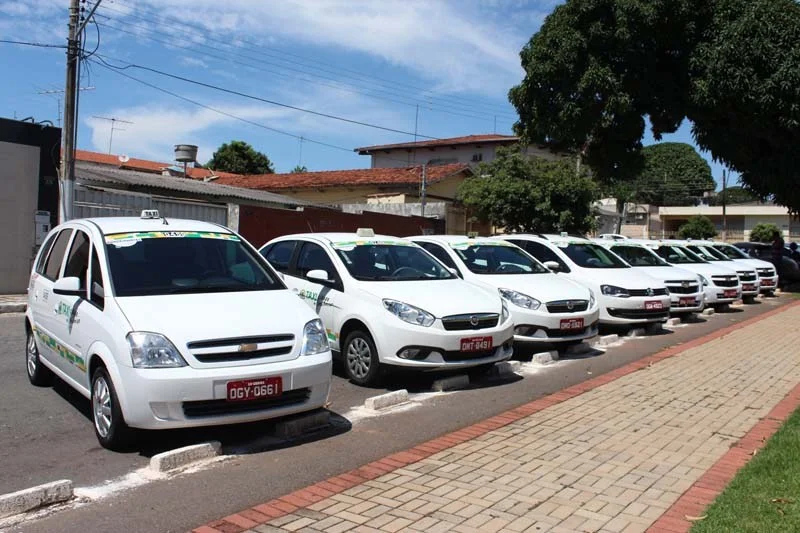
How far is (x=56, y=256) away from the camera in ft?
22.2

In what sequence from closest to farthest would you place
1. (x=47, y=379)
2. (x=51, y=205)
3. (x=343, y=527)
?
(x=343, y=527), (x=47, y=379), (x=51, y=205)

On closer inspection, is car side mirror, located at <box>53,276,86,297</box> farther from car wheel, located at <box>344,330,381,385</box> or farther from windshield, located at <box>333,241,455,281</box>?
windshield, located at <box>333,241,455,281</box>

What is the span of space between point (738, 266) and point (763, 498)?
1559 cm

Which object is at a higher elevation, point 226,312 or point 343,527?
point 226,312

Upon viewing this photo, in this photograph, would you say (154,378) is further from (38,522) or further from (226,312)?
(38,522)

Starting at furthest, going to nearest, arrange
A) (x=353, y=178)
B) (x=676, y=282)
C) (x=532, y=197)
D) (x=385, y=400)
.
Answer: (x=353, y=178), (x=532, y=197), (x=676, y=282), (x=385, y=400)

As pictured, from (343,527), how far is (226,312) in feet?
6.76

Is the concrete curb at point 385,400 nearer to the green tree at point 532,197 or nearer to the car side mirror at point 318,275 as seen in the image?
the car side mirror at point 318,275

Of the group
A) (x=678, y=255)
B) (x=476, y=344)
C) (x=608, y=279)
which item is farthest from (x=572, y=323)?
(x=678, y=255)

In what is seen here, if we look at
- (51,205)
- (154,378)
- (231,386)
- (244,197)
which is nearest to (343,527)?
(231,386)

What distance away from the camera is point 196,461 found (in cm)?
493

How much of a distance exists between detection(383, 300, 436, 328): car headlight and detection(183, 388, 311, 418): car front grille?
6.82ft

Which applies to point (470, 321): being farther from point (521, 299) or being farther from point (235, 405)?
point (235, 405)

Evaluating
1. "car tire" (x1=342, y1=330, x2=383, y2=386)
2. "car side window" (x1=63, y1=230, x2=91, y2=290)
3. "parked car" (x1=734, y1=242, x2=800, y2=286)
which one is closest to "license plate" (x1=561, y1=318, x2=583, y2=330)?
"car tire" (x1=342, y1=330, x2=383, y2=386)
